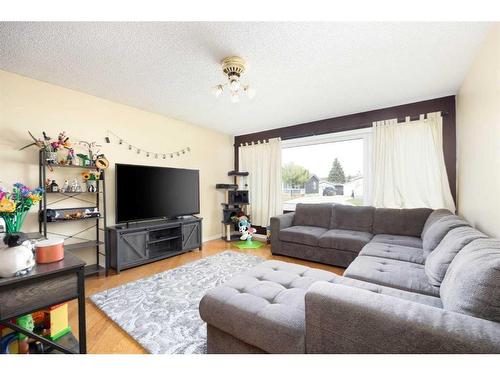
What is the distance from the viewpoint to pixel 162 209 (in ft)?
10.6

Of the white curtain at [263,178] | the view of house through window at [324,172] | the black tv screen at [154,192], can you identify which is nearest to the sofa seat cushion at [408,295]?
the view of house through window at [324,172]

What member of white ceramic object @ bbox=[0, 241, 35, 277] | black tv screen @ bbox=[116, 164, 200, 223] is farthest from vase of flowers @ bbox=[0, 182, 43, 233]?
black tv screen @ bbox=[116, 164, 200, 223]

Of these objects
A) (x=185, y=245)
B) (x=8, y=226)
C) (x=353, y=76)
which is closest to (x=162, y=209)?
(x=185, y=245)

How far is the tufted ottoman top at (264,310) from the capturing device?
101 centimetres

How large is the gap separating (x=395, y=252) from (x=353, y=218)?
3.65 feet

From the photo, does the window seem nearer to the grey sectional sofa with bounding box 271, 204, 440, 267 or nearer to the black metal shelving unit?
the grey sectional sofa with bounding box 271, 204, 440, 267

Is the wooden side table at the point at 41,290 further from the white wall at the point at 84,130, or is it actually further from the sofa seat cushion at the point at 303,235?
the sofa seat cushion at the point at 303,235

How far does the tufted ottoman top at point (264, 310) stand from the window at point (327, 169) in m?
2.45

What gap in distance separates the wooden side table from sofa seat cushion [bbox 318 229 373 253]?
2579 millimetres

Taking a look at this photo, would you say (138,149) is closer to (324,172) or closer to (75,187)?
(75,187)

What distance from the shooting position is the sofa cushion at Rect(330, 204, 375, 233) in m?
3.05

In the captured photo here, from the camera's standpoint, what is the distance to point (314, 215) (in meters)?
3.49

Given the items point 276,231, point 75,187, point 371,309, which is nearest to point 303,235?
point 276,231

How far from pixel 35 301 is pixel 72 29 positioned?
181 centimetres
